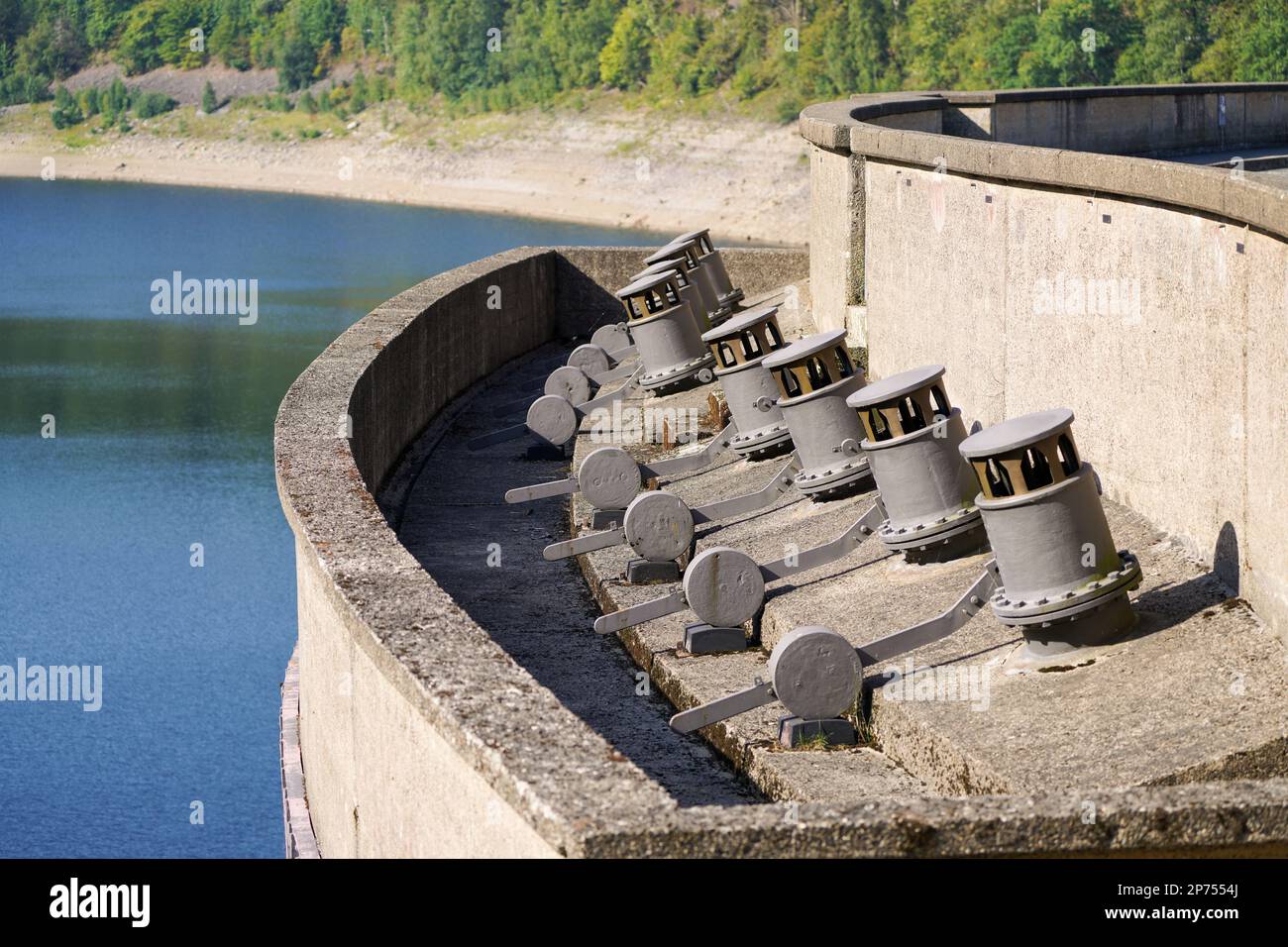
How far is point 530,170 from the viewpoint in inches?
3920

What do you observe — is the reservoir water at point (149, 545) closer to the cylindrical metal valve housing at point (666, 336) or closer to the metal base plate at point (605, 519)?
the cylindrical metal valve housing at point (666, 336)

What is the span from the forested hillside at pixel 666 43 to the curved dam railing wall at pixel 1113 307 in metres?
41.4

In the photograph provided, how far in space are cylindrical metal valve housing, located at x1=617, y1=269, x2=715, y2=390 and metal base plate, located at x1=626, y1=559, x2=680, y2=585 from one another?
589cm

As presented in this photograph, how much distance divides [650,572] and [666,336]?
612cm

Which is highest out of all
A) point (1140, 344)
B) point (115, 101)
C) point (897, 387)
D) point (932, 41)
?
point (932, 41)

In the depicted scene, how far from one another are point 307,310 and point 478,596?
45322 mm

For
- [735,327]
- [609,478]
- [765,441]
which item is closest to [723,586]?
[609,478]

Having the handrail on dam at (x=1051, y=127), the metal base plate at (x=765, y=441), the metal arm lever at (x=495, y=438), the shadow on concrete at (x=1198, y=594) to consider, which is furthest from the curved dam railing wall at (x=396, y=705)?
A: the handrail on dam at (x=1051, y=127)

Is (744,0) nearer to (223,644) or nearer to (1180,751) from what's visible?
(223,644)

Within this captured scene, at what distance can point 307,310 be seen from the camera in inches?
2217

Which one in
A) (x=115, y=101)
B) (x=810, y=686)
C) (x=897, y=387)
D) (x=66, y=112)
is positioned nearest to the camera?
(x=810, y=686)

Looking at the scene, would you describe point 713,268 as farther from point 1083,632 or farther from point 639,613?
point 1083,632

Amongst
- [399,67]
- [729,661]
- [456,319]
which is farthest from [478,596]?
[399,67]

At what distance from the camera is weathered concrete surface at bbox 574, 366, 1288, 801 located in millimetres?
7449
